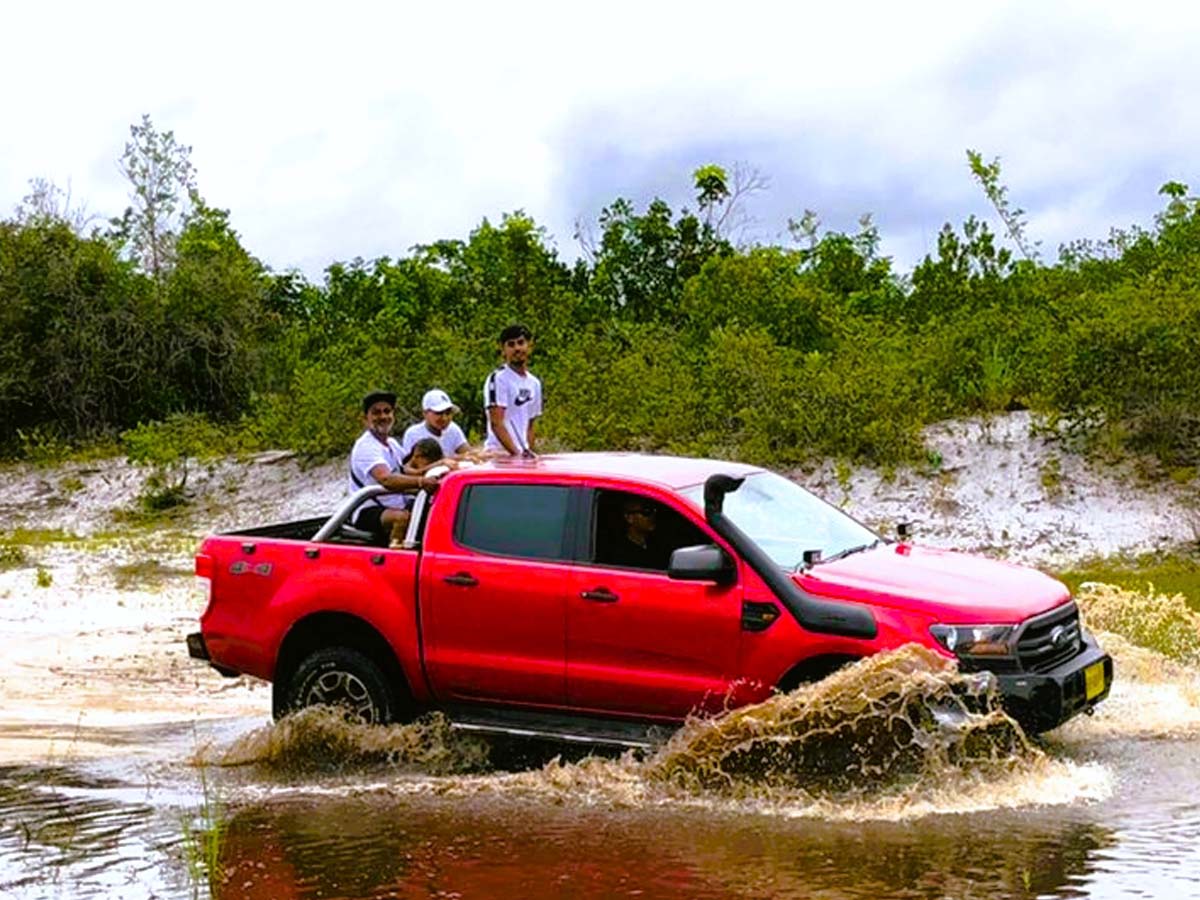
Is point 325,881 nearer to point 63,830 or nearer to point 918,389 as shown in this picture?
point 63,830

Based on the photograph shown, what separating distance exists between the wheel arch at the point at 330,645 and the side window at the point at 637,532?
1.40 metres

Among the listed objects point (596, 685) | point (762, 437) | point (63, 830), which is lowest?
point (63, 830)

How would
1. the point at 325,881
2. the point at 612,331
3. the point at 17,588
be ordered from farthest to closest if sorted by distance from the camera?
the point at 612,331, the point at 17,588, the point at 325,881

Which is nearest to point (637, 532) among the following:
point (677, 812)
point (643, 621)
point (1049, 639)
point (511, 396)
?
point (643, 621)

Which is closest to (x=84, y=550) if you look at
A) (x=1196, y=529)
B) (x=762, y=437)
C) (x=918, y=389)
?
(x=762, y=437)

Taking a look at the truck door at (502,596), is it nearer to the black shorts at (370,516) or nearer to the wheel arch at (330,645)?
the wheel arch at (330,645)

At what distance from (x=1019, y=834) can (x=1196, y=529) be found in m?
13.1

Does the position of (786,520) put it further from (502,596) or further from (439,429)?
(439,429)

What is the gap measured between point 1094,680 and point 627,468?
105 inches

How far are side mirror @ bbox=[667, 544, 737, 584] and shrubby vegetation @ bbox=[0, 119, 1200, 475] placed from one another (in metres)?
14.1

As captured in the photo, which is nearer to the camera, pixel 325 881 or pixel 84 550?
pixel 325 881

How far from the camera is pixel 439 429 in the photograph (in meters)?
12.5

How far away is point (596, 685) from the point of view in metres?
9.25

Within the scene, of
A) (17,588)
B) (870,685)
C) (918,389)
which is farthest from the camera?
(918,389)
